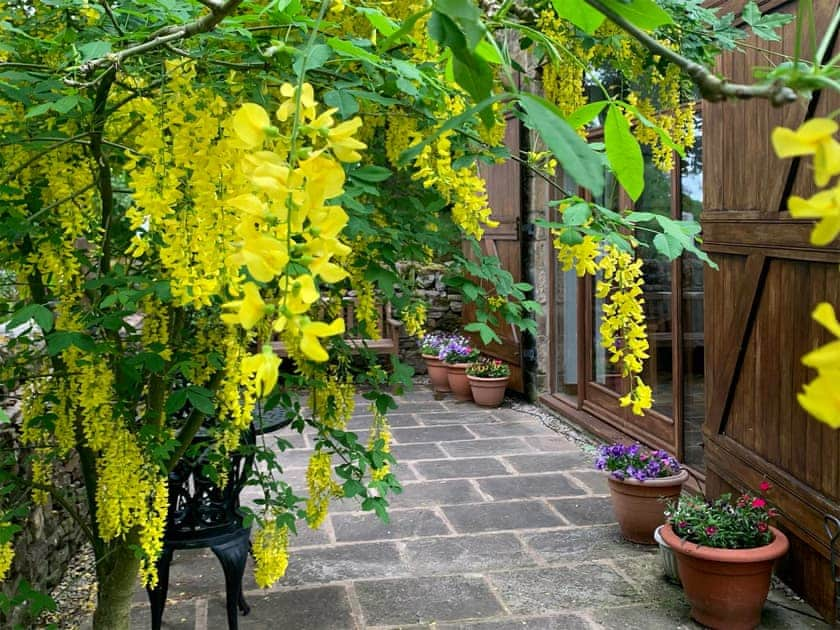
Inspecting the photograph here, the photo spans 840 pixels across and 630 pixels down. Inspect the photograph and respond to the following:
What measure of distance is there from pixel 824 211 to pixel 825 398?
89 millimetres

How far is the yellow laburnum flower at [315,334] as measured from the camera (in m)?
0.48

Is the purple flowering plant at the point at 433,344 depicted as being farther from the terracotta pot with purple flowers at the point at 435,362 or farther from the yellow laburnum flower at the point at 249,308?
the yellow laburnum flower at the point at 249,308

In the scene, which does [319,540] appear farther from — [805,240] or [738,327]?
[805,240]

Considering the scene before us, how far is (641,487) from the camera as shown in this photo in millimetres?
3699

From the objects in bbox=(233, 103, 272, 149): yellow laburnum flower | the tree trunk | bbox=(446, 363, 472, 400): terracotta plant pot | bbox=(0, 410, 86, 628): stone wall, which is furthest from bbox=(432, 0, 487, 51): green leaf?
bbox=(446, 363, 472, 400): terracotta plant pot

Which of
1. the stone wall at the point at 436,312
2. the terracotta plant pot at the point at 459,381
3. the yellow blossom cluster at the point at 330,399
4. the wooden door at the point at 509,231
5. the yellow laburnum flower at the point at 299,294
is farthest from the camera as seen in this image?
the stone wall at the point at 436,312

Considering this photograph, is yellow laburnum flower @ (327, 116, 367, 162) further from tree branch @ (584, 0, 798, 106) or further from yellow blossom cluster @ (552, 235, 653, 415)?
yellow blossom cluster @ (552, 235, 653, 415)

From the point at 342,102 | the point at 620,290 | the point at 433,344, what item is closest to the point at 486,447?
the point at 433,344

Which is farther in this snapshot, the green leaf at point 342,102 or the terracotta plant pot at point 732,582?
the terracotta plant pot at point 732,582

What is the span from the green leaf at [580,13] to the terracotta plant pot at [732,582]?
255 centimetres

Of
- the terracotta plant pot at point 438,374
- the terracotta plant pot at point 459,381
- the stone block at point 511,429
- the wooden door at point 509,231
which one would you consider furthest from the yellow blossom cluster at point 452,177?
the terracotta plant pot at point 438,374

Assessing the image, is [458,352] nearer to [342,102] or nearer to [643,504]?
[643,504]

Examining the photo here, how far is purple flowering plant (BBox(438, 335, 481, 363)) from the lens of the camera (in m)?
7.20

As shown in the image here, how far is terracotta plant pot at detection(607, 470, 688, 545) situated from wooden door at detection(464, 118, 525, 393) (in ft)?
9.30
